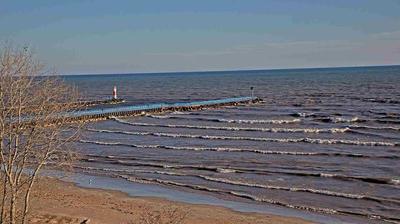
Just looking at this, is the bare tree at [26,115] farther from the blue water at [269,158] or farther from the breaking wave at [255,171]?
the breaking wave at [255,171]

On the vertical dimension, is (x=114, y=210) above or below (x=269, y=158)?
below

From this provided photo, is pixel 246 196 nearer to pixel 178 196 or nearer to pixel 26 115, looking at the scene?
pixel 178 196

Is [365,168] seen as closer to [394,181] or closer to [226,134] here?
[394,181]

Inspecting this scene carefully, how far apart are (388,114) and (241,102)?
23557 millimetres

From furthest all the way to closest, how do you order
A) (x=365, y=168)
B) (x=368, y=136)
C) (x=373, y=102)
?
(x=373, y=102) → (x=368, y=136) → (x=365, y=168)

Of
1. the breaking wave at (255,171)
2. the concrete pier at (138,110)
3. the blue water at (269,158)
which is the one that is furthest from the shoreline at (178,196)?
the concrete pier at (138,110)

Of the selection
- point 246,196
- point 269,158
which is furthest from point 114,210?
point 269,158

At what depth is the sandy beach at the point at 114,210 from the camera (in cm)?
1750

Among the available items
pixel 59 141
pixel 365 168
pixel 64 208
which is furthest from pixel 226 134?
pixel 59 141

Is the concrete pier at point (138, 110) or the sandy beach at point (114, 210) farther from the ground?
the concrete pier at point (138, 110)

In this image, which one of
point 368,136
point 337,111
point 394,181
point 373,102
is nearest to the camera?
point 394,181

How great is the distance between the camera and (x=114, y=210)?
19.0m

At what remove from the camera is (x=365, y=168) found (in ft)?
85.5

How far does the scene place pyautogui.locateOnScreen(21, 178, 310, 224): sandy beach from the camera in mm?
17500
